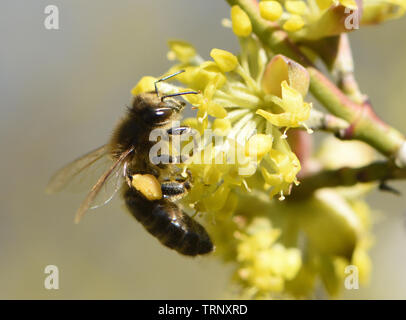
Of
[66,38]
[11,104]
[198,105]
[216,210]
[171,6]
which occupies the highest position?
[171,6]

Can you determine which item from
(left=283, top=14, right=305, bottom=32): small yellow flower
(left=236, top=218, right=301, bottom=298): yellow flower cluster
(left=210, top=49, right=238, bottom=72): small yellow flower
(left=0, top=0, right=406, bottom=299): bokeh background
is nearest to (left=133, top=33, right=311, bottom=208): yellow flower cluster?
(left=210, top=49, right=238, bottom=72): small yellow flower

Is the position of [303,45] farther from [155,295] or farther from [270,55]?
[155,295]

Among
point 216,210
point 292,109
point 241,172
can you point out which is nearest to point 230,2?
point 292,109

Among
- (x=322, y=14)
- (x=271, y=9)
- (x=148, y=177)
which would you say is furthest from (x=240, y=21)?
(x=148, y=177)

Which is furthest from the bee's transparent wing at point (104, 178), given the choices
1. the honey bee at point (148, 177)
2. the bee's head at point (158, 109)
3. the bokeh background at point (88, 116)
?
the bokeh background at point (88, 116)

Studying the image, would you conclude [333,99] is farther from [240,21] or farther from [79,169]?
[79,169]

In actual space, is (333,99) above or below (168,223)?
above
